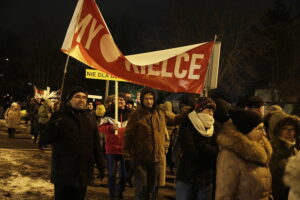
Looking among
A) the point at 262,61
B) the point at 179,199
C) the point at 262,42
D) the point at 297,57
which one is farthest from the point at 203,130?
the point at 262,61

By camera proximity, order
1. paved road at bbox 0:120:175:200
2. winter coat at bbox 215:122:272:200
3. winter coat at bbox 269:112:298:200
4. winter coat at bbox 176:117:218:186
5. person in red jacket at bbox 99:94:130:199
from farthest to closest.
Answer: paved road at bbox 0:120:175:200
person in red jacket at bbox 99:94:130:199
winter coat at bbox 176:117:218:186
winter coat at bbox 269:112:298:200
winter coat at bbox 215:122:272:200

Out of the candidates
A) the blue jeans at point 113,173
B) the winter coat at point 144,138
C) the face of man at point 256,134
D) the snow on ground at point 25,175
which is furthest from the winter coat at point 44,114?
the face of man at point 256,134

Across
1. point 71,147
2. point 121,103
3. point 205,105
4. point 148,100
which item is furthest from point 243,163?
point 121,103

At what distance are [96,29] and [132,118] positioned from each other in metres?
1.50

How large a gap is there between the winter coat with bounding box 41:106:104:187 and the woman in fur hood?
1.67 metres

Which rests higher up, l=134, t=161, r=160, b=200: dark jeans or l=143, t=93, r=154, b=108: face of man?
l=143, t=93, r=154, b=108: face of man

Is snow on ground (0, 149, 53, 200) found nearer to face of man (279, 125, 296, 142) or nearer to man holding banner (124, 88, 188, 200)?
man holding banner (124, 88, 188, 200)

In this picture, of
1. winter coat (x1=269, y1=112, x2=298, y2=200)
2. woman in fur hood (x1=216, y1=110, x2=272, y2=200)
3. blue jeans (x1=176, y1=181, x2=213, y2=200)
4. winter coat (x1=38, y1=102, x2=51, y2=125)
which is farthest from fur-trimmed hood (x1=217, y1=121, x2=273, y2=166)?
winter coat (x1=38, y1=102, x2=51, y2=125)

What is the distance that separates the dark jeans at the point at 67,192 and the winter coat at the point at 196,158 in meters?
1.18

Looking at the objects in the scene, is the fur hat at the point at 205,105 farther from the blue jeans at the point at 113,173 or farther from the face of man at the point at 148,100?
the blue jeans at the point at 113,173

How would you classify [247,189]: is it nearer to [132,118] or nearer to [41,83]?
[132,118]

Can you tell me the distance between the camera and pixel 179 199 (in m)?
4.61

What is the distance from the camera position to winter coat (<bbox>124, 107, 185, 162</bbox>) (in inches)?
209

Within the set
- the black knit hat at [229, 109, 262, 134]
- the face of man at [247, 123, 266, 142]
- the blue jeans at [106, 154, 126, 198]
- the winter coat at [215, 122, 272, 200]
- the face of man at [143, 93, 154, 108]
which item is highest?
the face of man at [143, 93, 154, 108]
